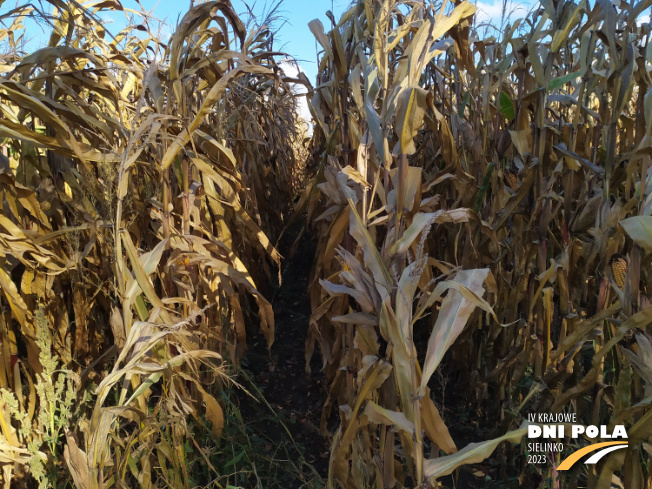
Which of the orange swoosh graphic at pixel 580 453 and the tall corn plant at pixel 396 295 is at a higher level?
the tall corn plant at pixel 396 295

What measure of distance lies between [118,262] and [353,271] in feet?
2.01

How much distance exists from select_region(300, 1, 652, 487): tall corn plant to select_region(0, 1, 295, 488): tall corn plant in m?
0.44

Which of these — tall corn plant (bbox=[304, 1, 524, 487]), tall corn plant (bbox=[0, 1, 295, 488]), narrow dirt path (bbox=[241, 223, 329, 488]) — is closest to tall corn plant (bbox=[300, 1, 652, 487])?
tall corn plant (bbox=[304, 1, 524, 487])

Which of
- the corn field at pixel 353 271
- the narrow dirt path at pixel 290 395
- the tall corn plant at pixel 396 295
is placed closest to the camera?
the tall corn plant at pixel 396 295

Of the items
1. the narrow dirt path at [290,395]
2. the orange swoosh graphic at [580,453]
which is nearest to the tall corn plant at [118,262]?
the narrow dirt path at [290,395]

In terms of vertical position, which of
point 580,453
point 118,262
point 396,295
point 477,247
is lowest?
point 580,453

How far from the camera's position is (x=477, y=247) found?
203 cm

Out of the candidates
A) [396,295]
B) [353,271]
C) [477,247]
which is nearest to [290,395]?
[477,247]

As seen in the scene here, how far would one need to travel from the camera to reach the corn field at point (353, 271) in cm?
116

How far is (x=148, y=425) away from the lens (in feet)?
4.05

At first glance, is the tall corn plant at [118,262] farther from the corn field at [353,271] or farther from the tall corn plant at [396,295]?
Result: the tall corn plant at [396,295]

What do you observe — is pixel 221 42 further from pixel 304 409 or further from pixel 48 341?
pixel 304 409

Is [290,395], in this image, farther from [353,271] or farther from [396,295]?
[396,295]

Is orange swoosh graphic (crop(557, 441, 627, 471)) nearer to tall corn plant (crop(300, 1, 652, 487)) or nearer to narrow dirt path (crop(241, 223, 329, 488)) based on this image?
tall corn plant (crop(300, 1, 652, 487))
